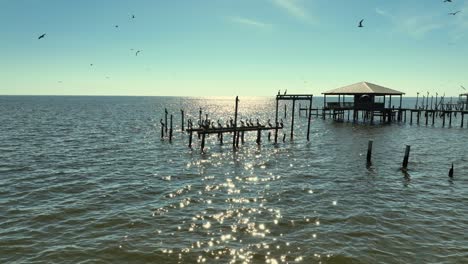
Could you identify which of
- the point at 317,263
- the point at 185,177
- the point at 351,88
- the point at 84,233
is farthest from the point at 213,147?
the point at 351,88

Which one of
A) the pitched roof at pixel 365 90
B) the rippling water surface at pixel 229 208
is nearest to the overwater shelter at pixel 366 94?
the pitched roof at pixel 365 90

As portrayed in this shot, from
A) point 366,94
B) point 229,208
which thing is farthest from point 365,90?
point 229,208

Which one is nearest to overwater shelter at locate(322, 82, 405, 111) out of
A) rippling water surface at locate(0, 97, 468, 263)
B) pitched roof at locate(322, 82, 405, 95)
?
pitched roof at locate(322, 82, 405, 95)

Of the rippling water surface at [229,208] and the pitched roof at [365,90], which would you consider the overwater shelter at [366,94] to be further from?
the rippling water surface at [229,208]

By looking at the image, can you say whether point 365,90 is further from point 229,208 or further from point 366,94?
point 229,208

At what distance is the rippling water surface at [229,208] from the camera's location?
11.8 m

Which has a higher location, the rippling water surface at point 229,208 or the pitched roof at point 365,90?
the pitched roof at point 365,90

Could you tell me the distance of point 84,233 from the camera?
13.0 meters

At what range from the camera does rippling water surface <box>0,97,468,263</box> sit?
1183cm

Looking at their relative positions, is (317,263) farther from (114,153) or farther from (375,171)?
(114,153)

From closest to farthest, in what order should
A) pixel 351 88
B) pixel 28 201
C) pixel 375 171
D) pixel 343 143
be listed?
pixel 28 201 → pixel 375 171 → pixel 343 143 → pixel 351 88

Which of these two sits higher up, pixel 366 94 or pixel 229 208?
pixel 366 94

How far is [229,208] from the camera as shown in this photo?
1589cm

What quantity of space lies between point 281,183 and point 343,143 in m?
17.7
